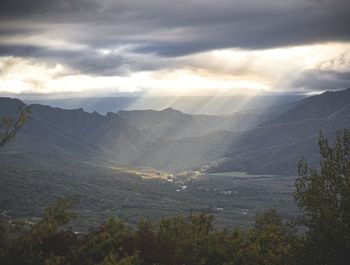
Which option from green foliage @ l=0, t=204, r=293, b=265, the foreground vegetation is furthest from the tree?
green foliage @ l=0, t=204, r=293, b=265

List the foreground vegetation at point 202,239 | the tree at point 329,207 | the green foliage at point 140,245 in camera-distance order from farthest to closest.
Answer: the tree at point 329,207
the foreground vegetation at point 202,239
the green foliage at point 140,245

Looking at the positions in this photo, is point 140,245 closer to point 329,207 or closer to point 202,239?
point 202,239

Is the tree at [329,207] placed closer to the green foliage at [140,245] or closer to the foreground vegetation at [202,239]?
the foreground vegetation at [202,239]

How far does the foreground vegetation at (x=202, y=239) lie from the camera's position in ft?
105

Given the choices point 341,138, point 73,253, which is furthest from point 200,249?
point 73,253

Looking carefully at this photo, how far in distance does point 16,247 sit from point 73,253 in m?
5.10

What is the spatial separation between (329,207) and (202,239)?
60.5ft

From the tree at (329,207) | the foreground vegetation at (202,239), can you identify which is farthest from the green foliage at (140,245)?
the tree at (329,207)

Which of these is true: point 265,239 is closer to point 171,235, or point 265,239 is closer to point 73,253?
point 171,235

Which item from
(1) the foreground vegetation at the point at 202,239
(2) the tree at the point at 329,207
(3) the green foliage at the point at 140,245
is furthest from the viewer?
(2) the tree at the point at 329,207

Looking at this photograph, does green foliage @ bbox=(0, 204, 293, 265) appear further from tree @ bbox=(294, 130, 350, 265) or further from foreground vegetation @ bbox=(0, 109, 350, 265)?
tree @ bbox=(294, 130, 350, 265)

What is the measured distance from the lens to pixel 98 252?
38562 millimetres

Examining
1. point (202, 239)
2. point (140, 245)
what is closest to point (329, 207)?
point (202, 239)

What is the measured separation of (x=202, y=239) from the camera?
6262 cm
